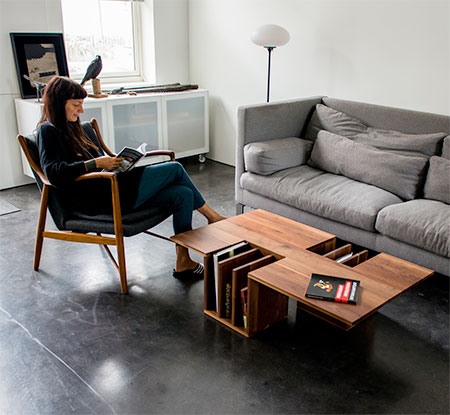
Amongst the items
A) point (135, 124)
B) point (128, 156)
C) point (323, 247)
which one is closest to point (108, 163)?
point (128, 156)

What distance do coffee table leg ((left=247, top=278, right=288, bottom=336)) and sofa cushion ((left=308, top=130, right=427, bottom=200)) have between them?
1142 millimetres

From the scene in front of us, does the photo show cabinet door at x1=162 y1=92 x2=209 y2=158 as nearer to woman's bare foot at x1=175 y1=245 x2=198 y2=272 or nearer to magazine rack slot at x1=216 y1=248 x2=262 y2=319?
woman's bare foot at x1=175 y1=245 x2=198 y2=272

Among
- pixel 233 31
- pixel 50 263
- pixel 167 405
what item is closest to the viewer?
pixel 167 405

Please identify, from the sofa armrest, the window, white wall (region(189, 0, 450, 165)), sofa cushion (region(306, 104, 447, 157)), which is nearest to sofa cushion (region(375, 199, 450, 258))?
sofa cushion (region(306, 104, 447, 157))

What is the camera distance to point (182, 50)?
5.18 meters

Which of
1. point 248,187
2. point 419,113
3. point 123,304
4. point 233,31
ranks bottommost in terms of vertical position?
point 123,304

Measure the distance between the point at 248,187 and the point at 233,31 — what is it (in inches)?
74.2

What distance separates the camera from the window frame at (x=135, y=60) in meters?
4.91

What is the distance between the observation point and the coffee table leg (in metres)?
2.24

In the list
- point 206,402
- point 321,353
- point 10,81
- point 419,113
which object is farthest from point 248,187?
point 10,81

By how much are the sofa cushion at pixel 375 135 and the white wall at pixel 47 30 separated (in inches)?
77.7

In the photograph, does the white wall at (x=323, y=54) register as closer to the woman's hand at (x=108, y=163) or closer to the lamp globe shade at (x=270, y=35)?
the lamp globe shade at (x=270, y=35)

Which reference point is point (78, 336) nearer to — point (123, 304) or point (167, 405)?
point (123, 304)

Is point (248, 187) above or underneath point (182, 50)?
underneath
